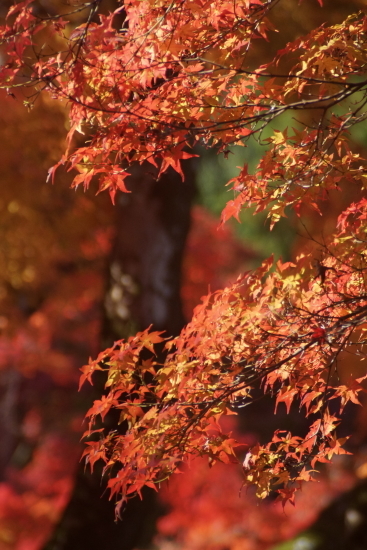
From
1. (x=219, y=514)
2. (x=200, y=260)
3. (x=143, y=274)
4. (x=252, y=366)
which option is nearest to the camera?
(x=252, y=366)

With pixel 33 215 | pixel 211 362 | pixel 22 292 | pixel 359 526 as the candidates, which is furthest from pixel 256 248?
pixel 211 362

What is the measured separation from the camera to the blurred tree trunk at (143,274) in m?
5.43

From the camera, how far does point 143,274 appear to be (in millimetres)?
5730

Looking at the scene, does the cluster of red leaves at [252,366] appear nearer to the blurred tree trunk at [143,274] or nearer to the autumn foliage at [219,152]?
the autumn foliage at [219,152]

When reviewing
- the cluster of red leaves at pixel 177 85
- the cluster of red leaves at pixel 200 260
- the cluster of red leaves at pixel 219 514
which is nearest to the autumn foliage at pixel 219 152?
the cluster of red leaves at pixel 177 85

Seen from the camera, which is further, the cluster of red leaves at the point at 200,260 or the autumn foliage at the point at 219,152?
the cluster of red leaves at the point at 200,260

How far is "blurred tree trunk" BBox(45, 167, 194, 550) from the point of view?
17.8ft

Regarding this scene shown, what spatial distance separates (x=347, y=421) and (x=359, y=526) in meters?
11.1

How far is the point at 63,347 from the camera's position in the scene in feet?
40.9

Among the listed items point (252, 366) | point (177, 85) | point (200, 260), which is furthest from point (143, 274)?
point (200, 260)

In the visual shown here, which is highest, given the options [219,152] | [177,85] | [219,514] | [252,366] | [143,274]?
[177,85]

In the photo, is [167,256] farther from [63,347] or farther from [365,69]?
[63,347]

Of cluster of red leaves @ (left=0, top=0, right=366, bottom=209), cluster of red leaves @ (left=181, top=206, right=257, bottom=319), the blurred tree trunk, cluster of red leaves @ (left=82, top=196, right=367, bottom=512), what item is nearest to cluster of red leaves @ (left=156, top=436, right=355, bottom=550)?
the blurred tree trunk

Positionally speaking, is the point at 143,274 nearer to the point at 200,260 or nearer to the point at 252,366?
the point at 252,366
